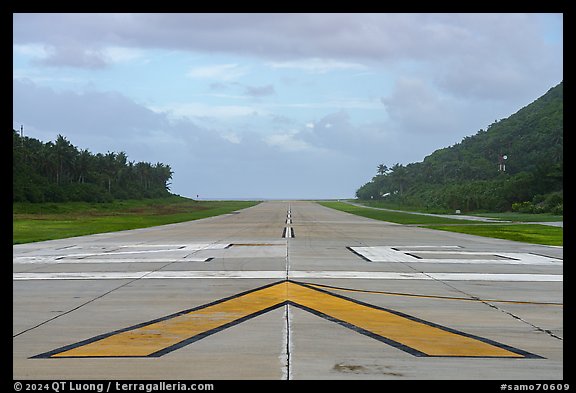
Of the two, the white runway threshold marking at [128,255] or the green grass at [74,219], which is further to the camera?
the green grass at [74,219]

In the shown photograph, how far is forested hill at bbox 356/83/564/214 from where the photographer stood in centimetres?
8288

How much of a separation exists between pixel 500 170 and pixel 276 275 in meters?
118

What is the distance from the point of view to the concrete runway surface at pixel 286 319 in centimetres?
739

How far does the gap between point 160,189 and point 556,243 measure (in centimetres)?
15469

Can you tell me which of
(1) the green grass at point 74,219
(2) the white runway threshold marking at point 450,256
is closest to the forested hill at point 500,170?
(1) the green grass at point 74,219

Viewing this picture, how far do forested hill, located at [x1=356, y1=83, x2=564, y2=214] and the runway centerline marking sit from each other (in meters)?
63.5

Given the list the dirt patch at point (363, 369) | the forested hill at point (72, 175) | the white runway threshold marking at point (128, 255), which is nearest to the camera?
the dirt patch at point (363, 369)

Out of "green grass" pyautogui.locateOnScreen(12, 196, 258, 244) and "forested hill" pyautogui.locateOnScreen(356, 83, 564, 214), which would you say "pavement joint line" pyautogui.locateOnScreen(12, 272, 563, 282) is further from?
"forested hill" pyautogui.locateOnScreen(356, 83, 564, 214)

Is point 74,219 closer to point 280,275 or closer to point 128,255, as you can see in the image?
point 128,255

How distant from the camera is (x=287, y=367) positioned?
286 inches

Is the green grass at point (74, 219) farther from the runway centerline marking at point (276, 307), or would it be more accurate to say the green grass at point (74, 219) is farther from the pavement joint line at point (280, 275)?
the runway centerline marking at point (276, 307)

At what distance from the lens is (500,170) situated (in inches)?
4978

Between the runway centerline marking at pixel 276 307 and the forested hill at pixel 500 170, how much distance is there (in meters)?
63.5
